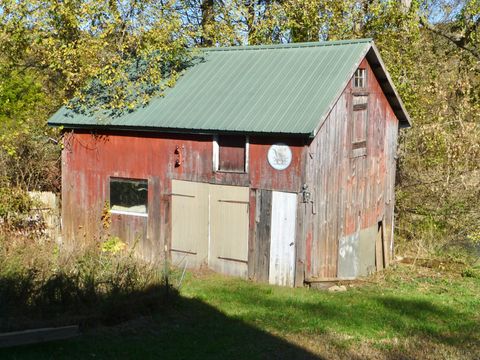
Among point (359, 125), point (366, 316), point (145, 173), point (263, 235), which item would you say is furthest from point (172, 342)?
point (359, 125)

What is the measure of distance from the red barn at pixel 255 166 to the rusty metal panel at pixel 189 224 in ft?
0.10

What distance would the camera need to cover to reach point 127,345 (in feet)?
30.4

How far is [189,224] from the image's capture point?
1653cm

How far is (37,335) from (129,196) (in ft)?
29.6

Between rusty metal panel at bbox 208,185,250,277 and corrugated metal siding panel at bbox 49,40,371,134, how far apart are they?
5.60 ft

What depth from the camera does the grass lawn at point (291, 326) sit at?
921cm

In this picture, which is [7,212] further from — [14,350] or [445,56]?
[445,56]

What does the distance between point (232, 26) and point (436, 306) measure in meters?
14.6

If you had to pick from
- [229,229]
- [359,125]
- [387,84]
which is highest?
[387,84]

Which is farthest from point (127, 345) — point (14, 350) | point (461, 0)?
point (461, 0)

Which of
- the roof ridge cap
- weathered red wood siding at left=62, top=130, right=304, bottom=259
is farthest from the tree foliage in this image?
the roof ridge cap

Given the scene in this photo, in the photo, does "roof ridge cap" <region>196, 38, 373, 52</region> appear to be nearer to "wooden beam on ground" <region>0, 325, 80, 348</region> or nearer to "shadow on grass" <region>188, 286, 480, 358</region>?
"shadow on grass" <region>188, 286, 480, 358</region>

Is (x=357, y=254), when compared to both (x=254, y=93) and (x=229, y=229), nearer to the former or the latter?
(x=229, y=229)

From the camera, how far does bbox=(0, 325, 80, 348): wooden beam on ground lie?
335 inches
